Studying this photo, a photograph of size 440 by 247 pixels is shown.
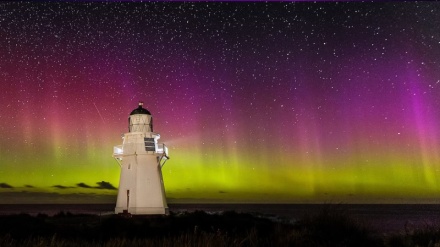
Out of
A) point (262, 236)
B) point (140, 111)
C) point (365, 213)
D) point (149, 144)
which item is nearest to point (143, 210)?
point (149, 144)

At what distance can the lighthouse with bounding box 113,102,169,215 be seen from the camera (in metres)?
28.6

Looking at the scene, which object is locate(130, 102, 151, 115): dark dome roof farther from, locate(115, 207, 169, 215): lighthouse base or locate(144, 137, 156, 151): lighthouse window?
locate(115, 207, 169, 215): lighthouse base

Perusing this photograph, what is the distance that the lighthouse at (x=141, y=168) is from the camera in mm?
28594

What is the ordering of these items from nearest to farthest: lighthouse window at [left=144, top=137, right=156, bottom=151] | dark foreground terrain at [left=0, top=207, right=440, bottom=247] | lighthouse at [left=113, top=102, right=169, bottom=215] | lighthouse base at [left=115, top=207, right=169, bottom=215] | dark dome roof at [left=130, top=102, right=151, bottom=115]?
dark foreground terrain at [left=0, top=207, right=440, bottom=247] → lighthouse base at [left=115, top=207, right=169, bottom=215] → lighthouse at [left=113, top=102, right=169, bottom=215] → lighthouse window at [left=144, top=137, right=156, bottom=151] → dark dome roof at [left=130, top=102, right=151, bottom=115]

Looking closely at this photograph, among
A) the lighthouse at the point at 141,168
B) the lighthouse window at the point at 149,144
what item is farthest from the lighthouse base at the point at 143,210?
the lighthouse window at the point at 149,144

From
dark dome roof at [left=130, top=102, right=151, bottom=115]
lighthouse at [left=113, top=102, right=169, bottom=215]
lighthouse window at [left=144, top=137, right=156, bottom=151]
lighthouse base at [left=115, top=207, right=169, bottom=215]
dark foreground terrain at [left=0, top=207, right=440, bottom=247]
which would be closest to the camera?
dark foreground terrain at [left=0, top=207, right=440, bottom=247]

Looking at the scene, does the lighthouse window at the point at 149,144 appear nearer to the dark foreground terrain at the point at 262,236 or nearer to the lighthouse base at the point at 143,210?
the lighthouse base at the point at 143,210

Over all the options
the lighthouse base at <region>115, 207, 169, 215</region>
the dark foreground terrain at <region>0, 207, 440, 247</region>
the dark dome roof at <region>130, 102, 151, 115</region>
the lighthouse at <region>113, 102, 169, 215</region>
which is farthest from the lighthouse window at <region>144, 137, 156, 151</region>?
the dark foreground terrain at <region>0, 207, 440, 247</region>

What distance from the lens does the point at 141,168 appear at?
28.9 metres

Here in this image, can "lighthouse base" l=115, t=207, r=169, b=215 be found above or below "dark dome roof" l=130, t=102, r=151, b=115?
below

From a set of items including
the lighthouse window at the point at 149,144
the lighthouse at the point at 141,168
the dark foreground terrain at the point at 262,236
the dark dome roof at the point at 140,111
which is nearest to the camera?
the dark foreground terrain at the point at 262,236

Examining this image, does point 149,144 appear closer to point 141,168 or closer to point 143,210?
point 141,168

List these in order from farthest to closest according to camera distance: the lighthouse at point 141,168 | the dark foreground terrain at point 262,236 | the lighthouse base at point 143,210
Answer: the lighthouse at point 141,168 < the lighthouse base at point 143,210 < the dark foreground terrain at point 262,236

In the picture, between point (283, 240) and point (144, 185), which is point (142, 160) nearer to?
point (144, 185)
